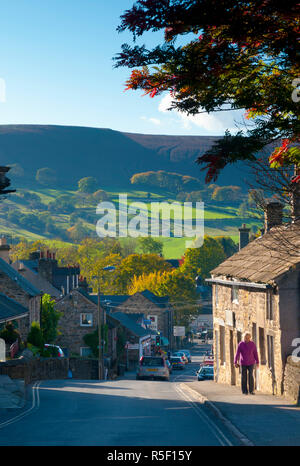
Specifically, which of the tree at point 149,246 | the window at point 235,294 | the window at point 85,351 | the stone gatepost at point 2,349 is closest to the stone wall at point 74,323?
the window at point 85,351

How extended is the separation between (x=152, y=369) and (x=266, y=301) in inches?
728

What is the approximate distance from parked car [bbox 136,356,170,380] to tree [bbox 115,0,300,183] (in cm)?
2848

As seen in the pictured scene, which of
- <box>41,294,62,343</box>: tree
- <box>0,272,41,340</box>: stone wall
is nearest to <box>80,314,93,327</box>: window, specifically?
<box>41,294,62,343</box>: tree

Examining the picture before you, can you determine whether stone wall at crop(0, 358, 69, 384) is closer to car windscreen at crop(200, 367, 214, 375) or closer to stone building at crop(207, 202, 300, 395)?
stone building at crop(207, 202, 300, 395)

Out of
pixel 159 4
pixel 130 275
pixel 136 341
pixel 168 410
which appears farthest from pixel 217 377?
pixel 130 275

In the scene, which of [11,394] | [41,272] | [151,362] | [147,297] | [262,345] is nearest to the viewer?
[11,394]

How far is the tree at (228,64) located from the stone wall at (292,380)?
7.22 metres

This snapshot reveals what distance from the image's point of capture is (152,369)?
129 ft

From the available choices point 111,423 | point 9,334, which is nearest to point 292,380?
point 111,423

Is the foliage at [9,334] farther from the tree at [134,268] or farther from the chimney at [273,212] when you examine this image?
the tree at [134,268]

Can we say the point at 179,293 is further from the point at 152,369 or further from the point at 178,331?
the point at 152,369

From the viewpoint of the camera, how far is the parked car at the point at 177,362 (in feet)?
234

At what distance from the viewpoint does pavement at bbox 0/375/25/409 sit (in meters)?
17.5

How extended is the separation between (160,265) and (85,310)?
6629 cm
